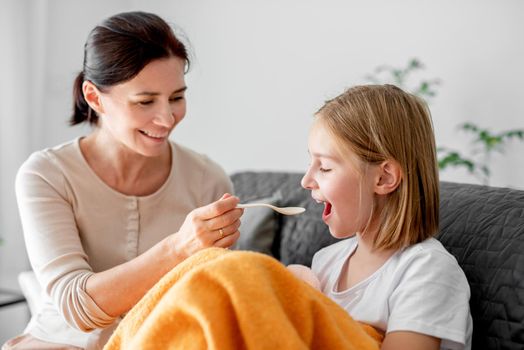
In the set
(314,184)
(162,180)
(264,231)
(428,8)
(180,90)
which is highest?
(428,8)

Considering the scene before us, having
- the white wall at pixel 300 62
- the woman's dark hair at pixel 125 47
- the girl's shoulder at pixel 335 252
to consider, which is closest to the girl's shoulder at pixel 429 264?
the girl's shoulder at pixel 335 252

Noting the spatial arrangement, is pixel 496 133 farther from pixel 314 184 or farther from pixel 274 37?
pixel 314 184

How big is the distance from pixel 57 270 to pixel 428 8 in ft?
6.91

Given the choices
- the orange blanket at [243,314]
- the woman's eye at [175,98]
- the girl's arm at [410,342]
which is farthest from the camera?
the woman's eye at [175,98]

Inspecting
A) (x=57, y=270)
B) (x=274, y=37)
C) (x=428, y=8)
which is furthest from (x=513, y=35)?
(x=57, y=270)

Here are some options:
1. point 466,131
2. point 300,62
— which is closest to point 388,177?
point 466,131

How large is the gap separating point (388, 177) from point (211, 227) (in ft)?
1.22

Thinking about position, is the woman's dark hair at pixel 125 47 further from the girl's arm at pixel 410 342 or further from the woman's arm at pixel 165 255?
the girl's arm at pixel 410 342

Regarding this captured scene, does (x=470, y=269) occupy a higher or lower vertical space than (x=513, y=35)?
lower

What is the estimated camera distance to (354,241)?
5.01 feet

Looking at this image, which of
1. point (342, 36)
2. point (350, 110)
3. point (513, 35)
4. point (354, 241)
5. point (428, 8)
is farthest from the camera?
point (342, 36)

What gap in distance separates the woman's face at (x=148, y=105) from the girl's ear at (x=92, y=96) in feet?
0.07

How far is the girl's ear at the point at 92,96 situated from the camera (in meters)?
1.69

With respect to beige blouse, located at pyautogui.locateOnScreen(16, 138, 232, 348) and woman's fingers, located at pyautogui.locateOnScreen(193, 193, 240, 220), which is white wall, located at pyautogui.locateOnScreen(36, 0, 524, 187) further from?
woman's fingers, located at pyautogui.locateOnScreen(193, 193, 240, 220)
